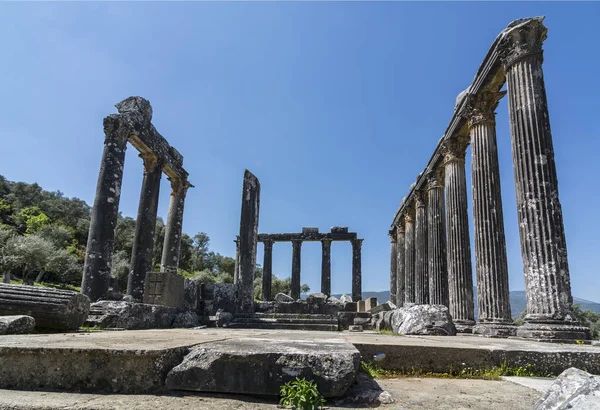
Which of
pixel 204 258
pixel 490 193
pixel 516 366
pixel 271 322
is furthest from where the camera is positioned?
pixel 204 258

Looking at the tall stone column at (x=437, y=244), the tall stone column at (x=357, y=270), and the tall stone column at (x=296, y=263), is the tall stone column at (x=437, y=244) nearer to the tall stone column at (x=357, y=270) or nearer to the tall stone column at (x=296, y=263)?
the tall stone column at (x=357, y=270)

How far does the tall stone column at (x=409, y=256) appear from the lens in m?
20.1

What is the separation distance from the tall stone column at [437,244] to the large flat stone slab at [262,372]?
13.4 metres

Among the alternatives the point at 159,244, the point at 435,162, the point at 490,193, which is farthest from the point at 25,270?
the point at 490,193

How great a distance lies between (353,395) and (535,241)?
7.16 meters

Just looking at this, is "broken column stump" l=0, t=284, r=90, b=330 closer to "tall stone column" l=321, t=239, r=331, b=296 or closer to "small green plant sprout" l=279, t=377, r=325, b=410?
"small green plant sprout" l=279, t=377, r=325, b=410

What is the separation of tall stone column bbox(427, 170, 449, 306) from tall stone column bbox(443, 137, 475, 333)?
240 centimetres

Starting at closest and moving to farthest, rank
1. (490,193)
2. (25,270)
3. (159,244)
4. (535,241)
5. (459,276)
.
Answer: (535,241) → (490,193) → (459,276) → (25,270) → (159,244)

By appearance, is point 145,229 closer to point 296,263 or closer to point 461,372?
point 461,372

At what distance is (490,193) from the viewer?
34.8 ft

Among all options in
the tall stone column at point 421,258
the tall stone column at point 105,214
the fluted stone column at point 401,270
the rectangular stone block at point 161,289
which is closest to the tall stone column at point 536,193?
the rectangular stone block at point 161,289

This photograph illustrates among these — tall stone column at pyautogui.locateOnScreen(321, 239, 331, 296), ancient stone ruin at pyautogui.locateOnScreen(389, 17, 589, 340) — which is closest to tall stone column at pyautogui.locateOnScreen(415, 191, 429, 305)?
ancient stone ruin at pyautogui.locateOnScreen(389, 17, 589, 340)

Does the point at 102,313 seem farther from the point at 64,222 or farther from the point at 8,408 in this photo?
the point at 64,222

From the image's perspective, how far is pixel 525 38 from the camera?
870 centimetres
